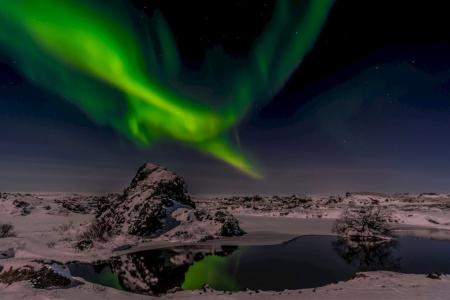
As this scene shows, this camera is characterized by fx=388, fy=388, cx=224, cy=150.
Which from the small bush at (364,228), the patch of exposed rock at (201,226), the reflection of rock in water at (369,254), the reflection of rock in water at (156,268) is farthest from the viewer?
the small bush at (364,228)

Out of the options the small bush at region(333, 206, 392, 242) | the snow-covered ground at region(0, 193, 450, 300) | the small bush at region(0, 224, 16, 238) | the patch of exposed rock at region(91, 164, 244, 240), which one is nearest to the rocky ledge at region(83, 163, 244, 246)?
the patch of exposed rock at region(91, 164, 244, 240)

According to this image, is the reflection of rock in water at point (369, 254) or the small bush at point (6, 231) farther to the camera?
the small bush at point (6, 231)

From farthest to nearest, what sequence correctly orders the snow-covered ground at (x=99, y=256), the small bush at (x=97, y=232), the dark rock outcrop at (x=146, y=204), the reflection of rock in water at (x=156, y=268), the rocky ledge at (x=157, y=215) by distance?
the dark rock outcrop at (x=146, y=204)
the rocky ledge at (x=157, y=215)
the small bush at (x=97, y=232)
the reflection of rock in water at (x=156, y=268)
the snow-covered ground at (x=99, y=256)

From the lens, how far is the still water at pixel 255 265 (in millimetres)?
20609

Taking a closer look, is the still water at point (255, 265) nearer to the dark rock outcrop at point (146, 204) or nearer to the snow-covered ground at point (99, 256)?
the snow-covered ground at point (99, 256)

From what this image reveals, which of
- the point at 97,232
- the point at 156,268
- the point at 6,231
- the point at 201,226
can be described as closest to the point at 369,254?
the point at 201,226

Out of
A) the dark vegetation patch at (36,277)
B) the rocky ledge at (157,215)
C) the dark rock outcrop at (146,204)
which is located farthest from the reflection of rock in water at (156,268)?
Answer: the dark rock outcrop at (146,204)

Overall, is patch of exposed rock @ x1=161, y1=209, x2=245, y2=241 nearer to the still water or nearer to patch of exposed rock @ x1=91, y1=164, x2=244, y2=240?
patch of exposed rock @ x1=91, y1=164, x2=244, y2=240

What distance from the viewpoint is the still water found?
811 inches

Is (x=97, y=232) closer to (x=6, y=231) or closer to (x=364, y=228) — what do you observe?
(x=6, y=231)

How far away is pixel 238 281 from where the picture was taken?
2092 cm

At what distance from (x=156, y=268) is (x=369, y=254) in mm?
17583

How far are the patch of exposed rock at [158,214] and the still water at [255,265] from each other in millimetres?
5665

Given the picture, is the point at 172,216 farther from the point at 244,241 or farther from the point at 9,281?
the point at 9,281
